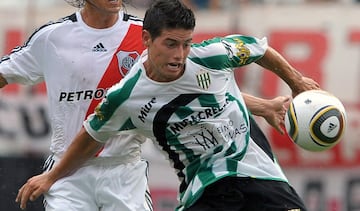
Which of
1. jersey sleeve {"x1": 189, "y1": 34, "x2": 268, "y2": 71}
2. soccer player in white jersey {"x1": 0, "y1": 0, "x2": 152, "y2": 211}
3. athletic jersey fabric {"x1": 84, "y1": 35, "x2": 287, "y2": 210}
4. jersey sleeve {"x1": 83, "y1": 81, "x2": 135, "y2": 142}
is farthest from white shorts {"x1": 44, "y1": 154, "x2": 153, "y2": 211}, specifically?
jersey sleeve {"x1": 189, "y1": 34, "x2": 268, "y2": 71}

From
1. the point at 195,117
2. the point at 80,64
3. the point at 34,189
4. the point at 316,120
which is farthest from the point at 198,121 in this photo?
the point at 34,189

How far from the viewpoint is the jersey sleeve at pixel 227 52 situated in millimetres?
7379

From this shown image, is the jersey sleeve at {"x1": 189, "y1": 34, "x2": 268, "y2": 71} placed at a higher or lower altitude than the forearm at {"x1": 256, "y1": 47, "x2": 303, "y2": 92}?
higher

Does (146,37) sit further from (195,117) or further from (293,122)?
(293,122)

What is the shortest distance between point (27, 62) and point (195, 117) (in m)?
1.51

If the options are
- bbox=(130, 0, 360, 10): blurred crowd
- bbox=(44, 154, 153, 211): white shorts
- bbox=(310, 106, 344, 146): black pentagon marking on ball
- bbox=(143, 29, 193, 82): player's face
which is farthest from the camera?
bbox=(130, 0, 360, 10): blurred crowd

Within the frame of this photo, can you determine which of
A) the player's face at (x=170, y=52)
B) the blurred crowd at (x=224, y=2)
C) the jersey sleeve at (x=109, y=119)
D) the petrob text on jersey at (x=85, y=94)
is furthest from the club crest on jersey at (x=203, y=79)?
the blurred crowd at (x=224, y=2)

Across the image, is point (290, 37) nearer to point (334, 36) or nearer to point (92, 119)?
point (334, 36)

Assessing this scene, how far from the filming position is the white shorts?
804 centimetres

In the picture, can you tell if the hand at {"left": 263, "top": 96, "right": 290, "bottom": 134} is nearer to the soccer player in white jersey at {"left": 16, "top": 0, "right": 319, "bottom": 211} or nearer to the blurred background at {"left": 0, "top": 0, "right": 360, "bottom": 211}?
the soccer player in white jersey at {"left": 16, "top": 0, "right": 319, "bottom": 211}

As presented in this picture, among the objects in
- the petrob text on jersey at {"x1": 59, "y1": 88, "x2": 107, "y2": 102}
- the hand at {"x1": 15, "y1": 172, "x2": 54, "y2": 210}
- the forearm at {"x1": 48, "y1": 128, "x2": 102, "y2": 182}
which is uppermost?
the petrob text on jersey at {"x1": 59, "y1": 88, "x2": 107, "y2": 102}

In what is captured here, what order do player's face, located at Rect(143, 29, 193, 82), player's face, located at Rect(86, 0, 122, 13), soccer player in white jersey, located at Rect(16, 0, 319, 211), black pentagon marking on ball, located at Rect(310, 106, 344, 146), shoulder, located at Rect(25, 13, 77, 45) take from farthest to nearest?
shoulder, located at Rect(25, 13, 77, 45) → player's face, located at Rect(86, 0, 122, 13) → black pentagon marking on ball, located at Rect(310, 106, 344, 146) → soccer player in white jersey, located at Rect(16, 0, 319, 211) → player's face, located at Rect(143, 29, 193, 82)

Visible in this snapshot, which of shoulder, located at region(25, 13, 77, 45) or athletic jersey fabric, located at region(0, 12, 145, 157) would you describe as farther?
shoulder, located at region(25, 13, 77, 45)

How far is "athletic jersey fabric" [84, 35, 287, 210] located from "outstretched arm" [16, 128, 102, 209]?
21 centimetres
